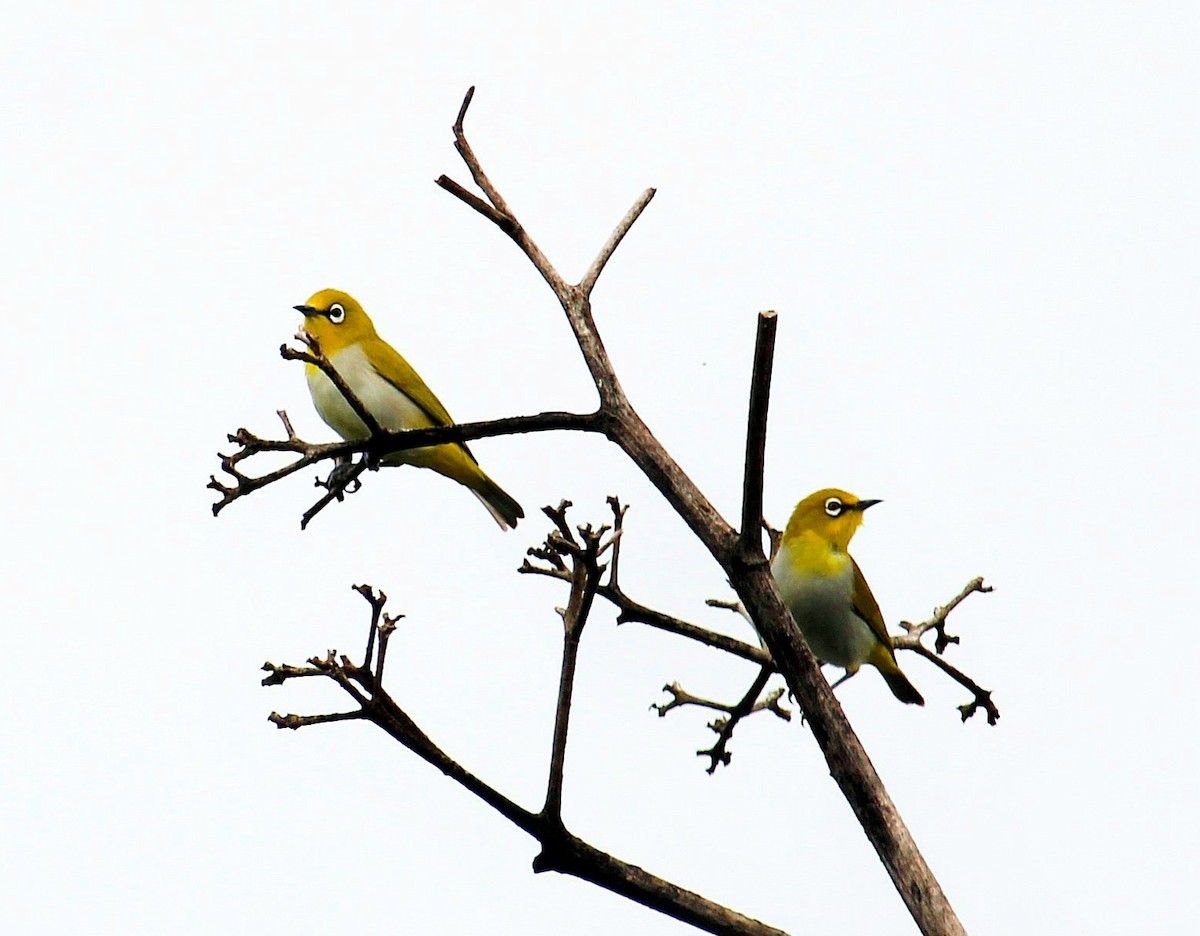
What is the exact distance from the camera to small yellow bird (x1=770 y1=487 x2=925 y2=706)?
34.2 ft

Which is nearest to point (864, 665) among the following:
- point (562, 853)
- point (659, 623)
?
point (659, 623)

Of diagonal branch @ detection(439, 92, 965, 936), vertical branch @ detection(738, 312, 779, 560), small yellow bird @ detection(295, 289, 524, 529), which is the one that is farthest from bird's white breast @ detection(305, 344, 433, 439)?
vertical branch @ detection(738, 312, 779, 560)

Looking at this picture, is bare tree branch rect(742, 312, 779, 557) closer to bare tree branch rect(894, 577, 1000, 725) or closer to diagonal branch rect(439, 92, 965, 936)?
diagonal branch rect(439, 92, 965, 936)

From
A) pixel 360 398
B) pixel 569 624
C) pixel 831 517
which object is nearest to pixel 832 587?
pixel 831 517

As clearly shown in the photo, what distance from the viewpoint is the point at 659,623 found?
6.56m

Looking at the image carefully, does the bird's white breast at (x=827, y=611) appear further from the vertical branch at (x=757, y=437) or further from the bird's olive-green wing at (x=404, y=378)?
the vertical branch at (x=757, y=437)

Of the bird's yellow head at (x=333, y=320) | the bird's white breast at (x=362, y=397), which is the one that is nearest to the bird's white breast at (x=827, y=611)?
the bird's white breast at (x=362, y=397)

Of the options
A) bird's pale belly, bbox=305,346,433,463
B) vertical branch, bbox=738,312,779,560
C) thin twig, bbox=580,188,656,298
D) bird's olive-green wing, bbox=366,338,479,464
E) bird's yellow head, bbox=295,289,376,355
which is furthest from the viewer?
bird's yellow head, bbox=295,289,376,355

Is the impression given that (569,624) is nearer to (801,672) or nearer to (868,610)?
(801,672)

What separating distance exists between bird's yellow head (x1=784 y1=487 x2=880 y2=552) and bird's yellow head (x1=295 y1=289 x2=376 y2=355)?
13.1ft

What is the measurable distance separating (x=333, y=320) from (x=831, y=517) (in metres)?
4.46

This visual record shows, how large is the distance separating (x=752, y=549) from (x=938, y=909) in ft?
5.69

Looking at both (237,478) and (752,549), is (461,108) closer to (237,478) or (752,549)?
(237,478)

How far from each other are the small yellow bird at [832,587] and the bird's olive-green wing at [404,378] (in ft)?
9.12
